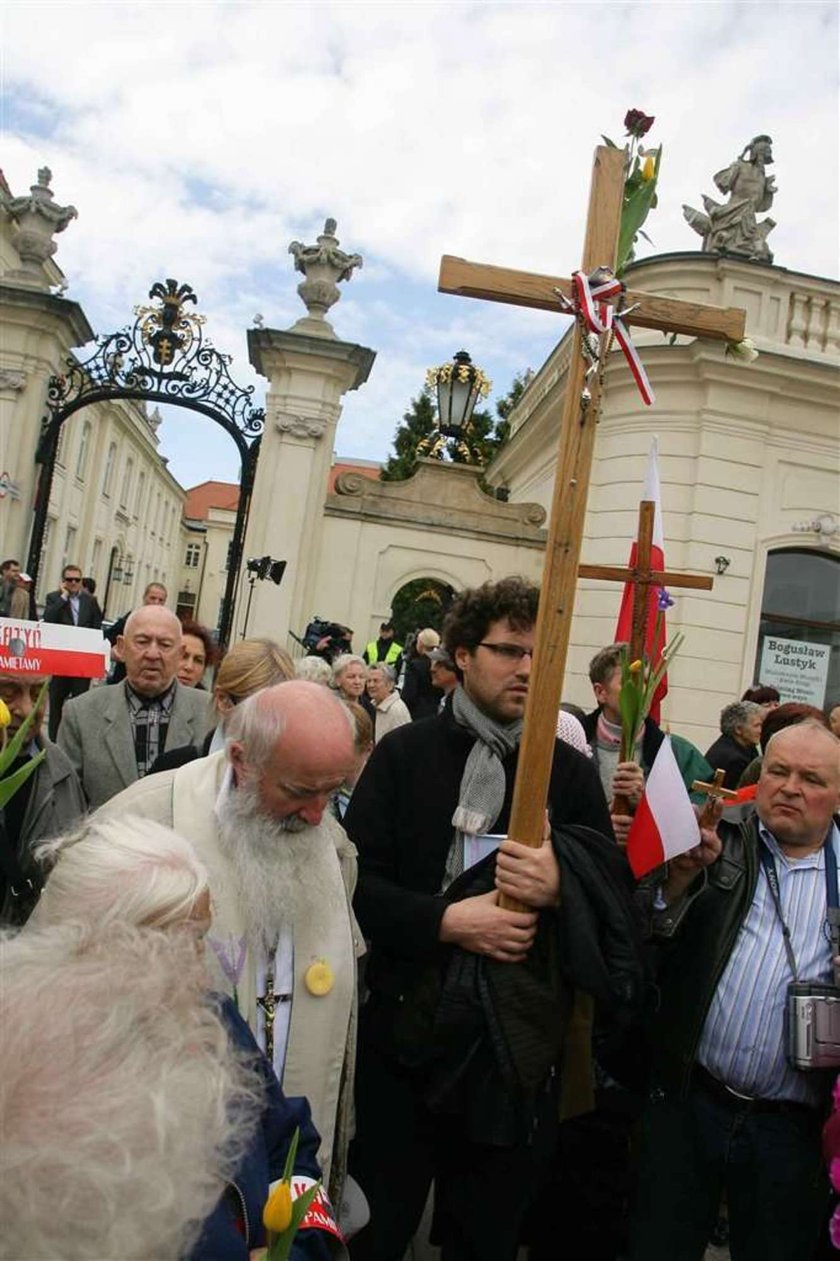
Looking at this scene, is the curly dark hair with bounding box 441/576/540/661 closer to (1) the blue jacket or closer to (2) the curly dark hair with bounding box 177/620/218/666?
(1) the blue jacket

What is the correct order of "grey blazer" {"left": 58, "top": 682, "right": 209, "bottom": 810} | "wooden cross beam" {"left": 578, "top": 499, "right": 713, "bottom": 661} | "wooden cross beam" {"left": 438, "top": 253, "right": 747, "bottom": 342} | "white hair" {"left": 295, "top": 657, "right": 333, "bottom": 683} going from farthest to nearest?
1. "white hair" {"left": 295, "top": 657, "right": 333, "bottom": 683}
2. "grey blazer" {"left": 58, "top": 682, "right": 209, "bottom": 810}
3. "wooden cross beam" {"left": 578, "top": 499, "right": 713, "bottom": 661}
4. "wooden cross beam" {"left": 438, "top": 253, "right": 747, "bottom": 342}

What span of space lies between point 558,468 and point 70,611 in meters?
9.56

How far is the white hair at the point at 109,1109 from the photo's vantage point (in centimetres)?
98

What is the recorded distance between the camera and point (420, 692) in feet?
30.3

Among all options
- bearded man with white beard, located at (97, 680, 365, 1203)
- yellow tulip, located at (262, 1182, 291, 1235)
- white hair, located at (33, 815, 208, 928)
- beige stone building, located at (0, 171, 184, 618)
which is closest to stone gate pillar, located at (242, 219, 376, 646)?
beige stone building, located at (0, 171, 184, 618)

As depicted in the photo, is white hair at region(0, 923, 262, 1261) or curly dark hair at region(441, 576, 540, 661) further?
curly dark hair at region(441, 576, 540, 661)

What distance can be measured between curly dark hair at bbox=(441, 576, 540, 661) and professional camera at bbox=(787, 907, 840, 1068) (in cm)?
115

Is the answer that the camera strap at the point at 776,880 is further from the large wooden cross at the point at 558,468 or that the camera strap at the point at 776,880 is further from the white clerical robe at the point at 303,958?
the white clerical robe at the point at 303,958

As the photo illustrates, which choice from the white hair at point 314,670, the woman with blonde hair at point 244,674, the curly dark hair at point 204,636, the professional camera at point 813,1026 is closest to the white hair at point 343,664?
the white hair at point 314,670

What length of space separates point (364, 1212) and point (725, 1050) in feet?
3.29

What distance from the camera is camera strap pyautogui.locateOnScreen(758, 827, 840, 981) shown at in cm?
258

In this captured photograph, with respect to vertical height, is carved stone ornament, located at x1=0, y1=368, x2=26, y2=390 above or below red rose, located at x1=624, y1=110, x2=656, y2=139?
above

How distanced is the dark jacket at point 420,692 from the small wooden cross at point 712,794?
6455 millimetres

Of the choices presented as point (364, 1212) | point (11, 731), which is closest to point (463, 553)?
point (11, 731)
